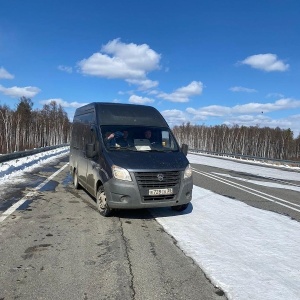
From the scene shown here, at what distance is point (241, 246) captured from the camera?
516 cm

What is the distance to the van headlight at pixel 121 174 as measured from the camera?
6.39 meters

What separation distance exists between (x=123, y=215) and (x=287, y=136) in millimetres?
103625

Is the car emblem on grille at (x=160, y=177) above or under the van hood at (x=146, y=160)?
under

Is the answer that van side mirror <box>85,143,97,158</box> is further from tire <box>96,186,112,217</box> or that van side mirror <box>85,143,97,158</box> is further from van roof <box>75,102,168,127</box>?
→ tire <box>96,186,112,217</box>

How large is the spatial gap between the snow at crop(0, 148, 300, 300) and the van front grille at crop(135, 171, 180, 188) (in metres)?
0.76

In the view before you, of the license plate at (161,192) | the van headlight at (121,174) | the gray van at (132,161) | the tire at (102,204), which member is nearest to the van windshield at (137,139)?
the gray van at (132,161)

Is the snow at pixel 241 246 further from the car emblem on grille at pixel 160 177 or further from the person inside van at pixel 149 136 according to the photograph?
the person inside van at pixel 149 136

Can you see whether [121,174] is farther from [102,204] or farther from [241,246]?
[241,246]

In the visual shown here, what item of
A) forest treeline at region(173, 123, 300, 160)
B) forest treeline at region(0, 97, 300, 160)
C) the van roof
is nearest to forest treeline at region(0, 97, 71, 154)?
forest treeline at region(0, 97, 300, 160)

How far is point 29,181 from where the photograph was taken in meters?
11.8

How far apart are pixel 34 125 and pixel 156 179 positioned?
88.9m

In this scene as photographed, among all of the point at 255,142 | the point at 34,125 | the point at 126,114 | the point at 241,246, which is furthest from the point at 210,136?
the point at 241,246

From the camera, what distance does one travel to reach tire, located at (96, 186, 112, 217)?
268 inches

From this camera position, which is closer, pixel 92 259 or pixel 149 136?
pixel 92 259
